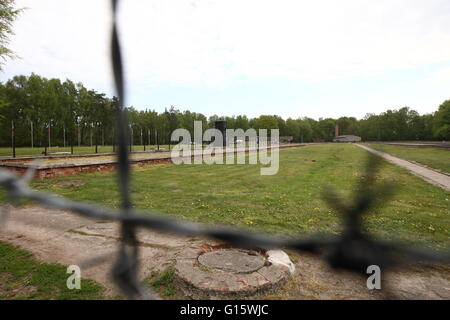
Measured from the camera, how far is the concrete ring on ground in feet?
10.3

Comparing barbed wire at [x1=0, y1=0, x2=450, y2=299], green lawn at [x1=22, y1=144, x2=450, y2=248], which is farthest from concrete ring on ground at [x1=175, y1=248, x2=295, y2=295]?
barbed wire at [x1=0, y1=0, x2=450, y2=299]

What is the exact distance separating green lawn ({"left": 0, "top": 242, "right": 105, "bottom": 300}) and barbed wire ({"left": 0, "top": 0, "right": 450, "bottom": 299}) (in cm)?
288

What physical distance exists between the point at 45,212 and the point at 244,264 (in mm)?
5777

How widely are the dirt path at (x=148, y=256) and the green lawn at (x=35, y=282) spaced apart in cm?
16

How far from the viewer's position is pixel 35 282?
137 inches

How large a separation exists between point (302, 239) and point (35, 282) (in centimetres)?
410

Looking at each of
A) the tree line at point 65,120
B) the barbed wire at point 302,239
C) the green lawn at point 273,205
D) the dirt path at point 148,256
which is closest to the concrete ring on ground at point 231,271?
the dirt path at point 148,256

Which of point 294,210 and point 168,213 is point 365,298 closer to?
point 294,210

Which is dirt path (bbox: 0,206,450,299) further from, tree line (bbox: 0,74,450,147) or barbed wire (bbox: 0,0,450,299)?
tree line (bbox: 0,74,450,147)

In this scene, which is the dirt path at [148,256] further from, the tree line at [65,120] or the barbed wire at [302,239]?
the tree line at [65,120]

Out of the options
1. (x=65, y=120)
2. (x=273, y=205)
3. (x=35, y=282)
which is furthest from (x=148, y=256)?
(x=65, y=120)

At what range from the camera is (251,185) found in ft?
36.2
